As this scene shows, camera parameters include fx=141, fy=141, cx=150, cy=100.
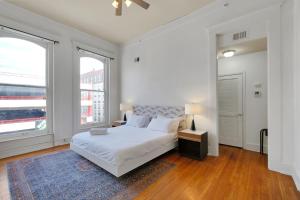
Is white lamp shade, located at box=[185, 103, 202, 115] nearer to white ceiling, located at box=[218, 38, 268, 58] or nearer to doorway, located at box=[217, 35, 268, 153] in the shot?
doorway, located at box=[217, 35, 268, 153]

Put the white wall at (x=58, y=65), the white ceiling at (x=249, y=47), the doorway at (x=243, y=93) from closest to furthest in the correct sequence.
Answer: the white ceiling at (x=249, y=47), the white wall at (x=58, y=65), the doorway at (x=243, y=93)

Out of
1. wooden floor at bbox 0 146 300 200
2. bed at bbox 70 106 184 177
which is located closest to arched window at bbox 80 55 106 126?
bed at bbox 70 106 184 177

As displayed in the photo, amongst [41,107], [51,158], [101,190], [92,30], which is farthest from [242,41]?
[41,107]

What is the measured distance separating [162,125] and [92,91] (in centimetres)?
280

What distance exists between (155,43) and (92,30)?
1.99 meters

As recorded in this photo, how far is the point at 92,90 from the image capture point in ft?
15.8

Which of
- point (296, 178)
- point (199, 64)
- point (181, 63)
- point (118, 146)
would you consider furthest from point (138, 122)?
point (296, 178)

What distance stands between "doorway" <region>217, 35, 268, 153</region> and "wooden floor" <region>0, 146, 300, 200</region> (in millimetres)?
777

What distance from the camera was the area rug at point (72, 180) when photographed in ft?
6.22

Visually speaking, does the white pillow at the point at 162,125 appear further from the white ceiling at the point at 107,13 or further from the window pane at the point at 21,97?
the window pane at the point at 21,97

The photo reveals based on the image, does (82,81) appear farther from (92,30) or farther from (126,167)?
(126,167)

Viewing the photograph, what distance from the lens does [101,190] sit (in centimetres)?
198

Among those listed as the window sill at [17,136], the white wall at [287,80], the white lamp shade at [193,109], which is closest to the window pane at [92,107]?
the window sill at [17,136]

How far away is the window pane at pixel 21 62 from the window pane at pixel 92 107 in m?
1.22
